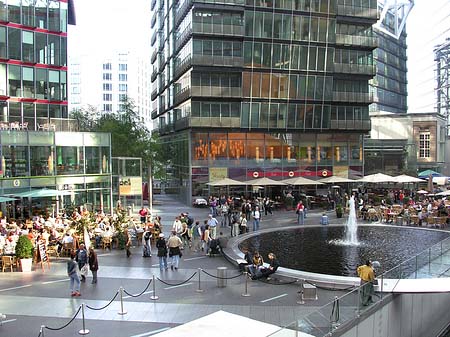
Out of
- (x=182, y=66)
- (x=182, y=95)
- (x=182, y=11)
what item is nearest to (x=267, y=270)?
(x=182, y=95)

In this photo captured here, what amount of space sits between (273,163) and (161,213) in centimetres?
1363

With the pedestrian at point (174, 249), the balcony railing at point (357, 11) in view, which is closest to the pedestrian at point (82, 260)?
the pedestrian at point (174, 249)

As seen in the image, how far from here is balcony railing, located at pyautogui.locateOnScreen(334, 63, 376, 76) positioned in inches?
1969

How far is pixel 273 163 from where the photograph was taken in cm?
4816

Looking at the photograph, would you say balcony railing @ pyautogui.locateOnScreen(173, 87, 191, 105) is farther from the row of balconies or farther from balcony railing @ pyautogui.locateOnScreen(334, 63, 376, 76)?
balcony railing @ pyautogui.locateOnScreen(334, 63, 376, 76)

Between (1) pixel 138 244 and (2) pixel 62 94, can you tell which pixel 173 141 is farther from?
(1) pixel 138 244

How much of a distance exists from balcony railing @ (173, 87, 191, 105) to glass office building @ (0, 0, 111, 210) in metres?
11.5

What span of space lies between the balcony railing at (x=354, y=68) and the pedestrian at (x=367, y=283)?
38.9 metres

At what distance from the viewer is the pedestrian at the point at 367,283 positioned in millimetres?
12344

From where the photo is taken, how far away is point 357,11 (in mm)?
50500

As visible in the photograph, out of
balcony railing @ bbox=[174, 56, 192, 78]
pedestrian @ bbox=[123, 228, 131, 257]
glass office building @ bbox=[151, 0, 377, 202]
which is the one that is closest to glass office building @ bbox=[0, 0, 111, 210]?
balcony railing @ bbox=[174, 56, 192, 78]

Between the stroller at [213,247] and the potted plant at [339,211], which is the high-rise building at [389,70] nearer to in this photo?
the potted plant at [339,211]

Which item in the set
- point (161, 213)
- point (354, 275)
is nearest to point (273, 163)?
point (161, 213)

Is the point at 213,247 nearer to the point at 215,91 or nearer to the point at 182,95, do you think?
the point at 215,91
